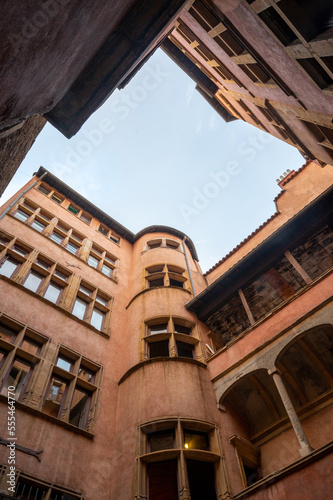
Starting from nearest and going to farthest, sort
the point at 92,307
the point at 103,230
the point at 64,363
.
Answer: the point at 64,363, the point at 92,307, the point at 103,230

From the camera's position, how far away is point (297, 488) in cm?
667

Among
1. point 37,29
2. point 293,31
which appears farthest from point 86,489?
point 293,31

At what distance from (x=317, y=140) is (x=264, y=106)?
3387 mm

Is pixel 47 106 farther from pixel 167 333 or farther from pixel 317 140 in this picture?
pixel 317 140

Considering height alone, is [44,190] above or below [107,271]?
above

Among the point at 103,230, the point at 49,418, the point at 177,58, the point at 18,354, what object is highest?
the point at 177,58

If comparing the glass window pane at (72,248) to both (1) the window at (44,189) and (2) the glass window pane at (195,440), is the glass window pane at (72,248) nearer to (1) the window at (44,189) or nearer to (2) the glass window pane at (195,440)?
(1) the window at (44,189)

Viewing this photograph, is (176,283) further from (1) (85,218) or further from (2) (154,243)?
(1) (85,218)

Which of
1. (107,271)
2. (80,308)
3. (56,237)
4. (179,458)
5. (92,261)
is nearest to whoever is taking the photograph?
(179,458)

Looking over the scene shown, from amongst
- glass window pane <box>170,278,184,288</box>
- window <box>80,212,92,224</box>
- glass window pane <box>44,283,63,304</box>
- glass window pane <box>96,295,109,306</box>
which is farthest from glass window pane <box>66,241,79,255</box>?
glass window pane <box>170,278,184,288</box>

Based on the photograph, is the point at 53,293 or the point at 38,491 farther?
the point at 53,293

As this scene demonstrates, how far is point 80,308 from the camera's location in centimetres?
1410

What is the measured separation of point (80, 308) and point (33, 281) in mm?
2272

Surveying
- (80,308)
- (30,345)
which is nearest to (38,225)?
(80,308)
